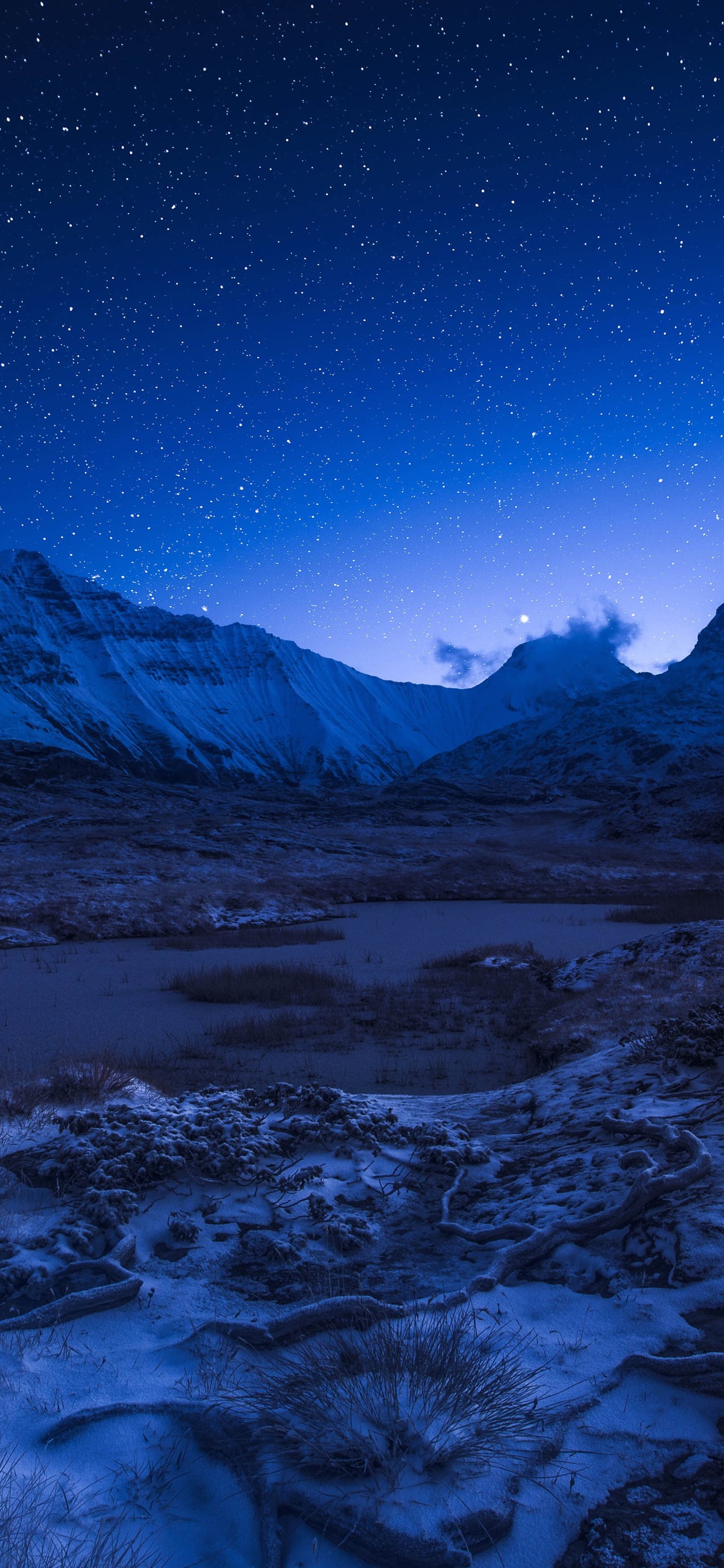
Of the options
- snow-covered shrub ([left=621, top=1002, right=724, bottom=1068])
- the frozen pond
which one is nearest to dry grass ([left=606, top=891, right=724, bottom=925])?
the frozen pond

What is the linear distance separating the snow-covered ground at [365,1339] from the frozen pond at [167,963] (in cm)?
477

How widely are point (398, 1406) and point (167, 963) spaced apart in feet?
52.3

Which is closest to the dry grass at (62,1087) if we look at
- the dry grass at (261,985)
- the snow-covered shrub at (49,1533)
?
the snow-covered shrub at (49,1533)

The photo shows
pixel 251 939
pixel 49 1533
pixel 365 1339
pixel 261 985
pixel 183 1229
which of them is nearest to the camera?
pixel 49 1533

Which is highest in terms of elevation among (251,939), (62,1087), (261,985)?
(62,1087)

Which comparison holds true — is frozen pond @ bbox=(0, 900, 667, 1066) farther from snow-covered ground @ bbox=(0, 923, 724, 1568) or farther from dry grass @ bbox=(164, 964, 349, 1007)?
snow-covered ground @ bbox=(0, 923, 724, 1568)

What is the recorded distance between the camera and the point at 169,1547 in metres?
1.92

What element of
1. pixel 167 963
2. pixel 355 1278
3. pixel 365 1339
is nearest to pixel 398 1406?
pixel 365 1339

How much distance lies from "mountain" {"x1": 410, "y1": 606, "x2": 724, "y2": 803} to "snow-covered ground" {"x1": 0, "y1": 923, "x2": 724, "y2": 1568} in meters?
73.2

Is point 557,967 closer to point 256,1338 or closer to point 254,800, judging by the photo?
point 256,1338

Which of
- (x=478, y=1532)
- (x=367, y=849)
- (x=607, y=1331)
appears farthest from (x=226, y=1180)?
(x=367, y=849)

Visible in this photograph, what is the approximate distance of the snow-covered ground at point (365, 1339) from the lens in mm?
1947

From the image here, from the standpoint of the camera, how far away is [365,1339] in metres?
2.50

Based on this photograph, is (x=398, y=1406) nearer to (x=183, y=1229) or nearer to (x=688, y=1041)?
(x=183, y=1229)
